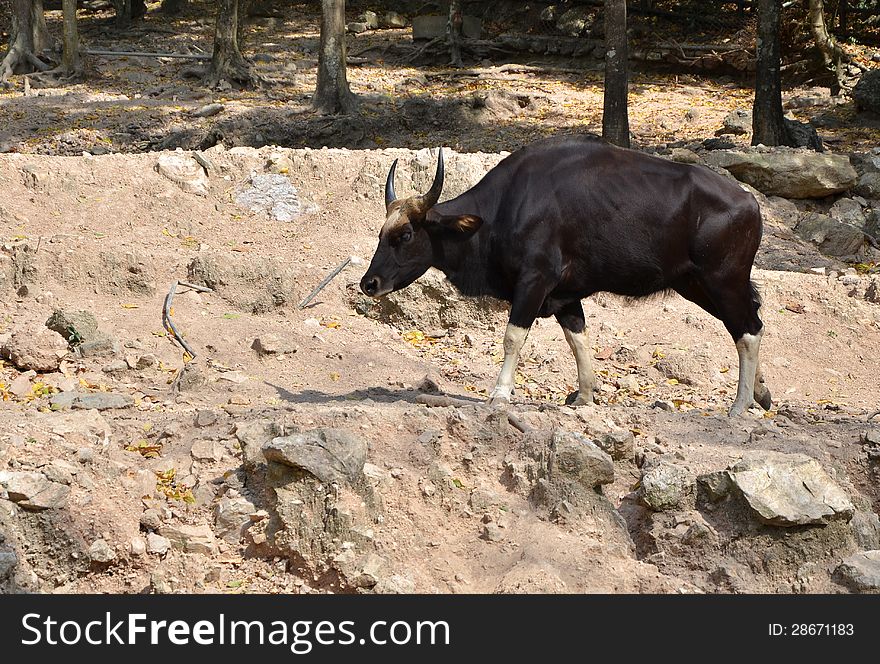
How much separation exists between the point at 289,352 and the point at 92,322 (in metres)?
1.68

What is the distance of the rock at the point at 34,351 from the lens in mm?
8797

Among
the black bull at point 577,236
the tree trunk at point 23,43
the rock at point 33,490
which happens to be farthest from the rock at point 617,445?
the tree trunk at point 23,43

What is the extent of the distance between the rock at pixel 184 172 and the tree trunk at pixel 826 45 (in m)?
13.8

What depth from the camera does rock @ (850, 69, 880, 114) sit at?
19.6 meters

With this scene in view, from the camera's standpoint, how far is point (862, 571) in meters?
6.05

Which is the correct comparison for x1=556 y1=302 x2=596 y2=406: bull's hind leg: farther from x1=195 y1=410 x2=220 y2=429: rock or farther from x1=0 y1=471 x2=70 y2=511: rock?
x1=0 y1=471 x2=70 y2=511: rock

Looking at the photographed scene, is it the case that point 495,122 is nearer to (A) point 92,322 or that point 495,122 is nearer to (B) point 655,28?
(B) point 655,28

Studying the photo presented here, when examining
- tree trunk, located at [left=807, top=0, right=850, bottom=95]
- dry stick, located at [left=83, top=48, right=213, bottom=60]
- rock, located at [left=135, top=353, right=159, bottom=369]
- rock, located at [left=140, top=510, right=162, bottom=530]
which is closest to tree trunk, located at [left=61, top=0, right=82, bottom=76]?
dry stick, located at [left=83, top=48, right=213, bottom=60]

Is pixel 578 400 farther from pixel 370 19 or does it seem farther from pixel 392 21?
pixel 392 21

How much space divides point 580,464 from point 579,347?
226 centimetres

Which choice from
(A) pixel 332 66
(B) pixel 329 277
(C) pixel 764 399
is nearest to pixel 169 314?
(B) pixel 329 277

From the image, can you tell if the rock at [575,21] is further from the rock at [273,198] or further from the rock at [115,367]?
the rock at [115,367]

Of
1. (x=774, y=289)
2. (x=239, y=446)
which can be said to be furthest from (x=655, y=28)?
(x=239, y=446)

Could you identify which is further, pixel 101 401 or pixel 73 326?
pixel 73 326
